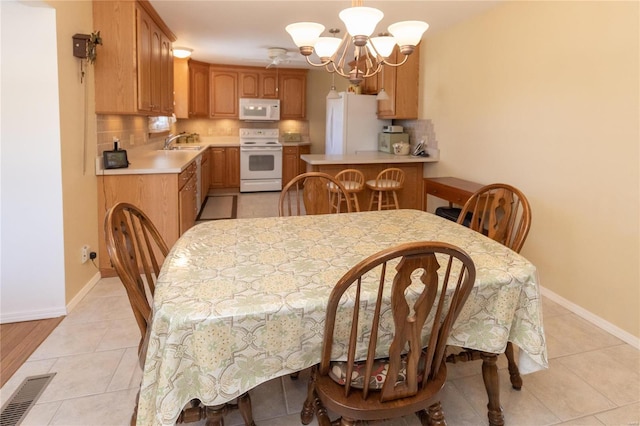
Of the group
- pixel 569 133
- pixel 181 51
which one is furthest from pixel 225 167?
pixel 569 133

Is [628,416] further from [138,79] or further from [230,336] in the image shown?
[138,79]

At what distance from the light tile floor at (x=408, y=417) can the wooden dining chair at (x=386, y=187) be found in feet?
6.43

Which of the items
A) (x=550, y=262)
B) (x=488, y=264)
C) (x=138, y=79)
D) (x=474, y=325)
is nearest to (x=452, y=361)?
(x=474, y=325)

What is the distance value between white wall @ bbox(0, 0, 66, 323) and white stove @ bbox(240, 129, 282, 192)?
4.41 meters

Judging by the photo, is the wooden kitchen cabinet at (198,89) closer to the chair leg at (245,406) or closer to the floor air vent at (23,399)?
the floor air vent at (23,399)

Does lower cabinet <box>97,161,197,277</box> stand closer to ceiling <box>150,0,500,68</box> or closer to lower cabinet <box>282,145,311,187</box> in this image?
ceiling <box>150,0,500,68</box>

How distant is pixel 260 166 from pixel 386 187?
3343mm

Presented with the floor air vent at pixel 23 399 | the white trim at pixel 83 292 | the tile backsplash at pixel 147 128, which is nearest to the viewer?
the floor air vent at pixel 23 399

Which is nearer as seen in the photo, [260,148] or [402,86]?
[402,86]

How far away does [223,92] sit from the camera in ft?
22.8

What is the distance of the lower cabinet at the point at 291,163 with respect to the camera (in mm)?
7055

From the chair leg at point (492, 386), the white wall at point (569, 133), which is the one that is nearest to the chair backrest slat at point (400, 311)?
the chair leg at point (492, 386)

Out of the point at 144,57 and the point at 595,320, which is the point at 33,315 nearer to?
the point at 144,57

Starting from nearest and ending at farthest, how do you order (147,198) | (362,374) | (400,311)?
1. (400,311)
2. (362,374)
3. (147,198)
